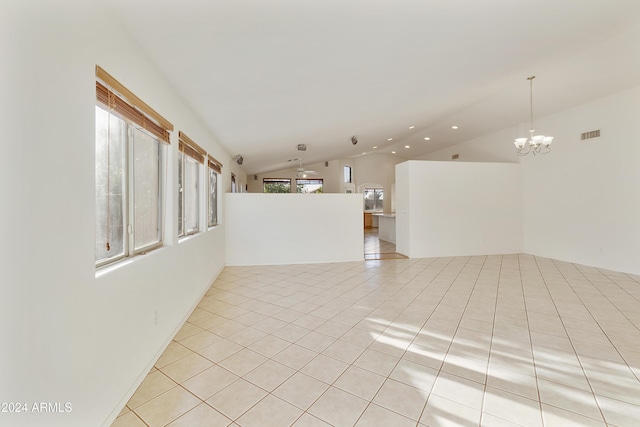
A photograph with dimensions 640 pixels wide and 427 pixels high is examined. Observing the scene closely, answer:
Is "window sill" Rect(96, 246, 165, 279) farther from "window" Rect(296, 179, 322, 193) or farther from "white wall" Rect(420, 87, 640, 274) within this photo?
"window" Rect(296, 179, 322, 193)

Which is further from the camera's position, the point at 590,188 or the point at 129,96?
the point at 590,188

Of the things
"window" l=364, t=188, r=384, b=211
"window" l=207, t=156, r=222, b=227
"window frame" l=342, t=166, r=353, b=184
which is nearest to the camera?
"window" l=207, t=156, r=222, b=227

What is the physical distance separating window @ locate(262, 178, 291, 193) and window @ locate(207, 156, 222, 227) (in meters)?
7.35

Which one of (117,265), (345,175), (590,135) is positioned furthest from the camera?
(345,175)

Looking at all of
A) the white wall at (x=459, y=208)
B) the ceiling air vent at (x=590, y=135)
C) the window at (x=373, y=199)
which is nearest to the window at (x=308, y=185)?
the window at (x=373, y=199)

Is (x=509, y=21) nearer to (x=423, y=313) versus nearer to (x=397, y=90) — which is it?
(x=397, y=90)

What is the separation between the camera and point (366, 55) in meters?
2.62

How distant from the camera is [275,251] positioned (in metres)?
6.02

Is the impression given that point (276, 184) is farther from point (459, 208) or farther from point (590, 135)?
point (590, 135)

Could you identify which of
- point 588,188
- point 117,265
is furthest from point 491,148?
point 117,265

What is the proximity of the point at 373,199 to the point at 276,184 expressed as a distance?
472cm

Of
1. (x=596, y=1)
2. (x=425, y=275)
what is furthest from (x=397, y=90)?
(x=425, y=275)

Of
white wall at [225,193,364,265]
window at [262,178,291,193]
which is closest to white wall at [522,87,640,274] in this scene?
white wall at [225,193,364,265]

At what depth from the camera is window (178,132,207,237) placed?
3.28 m
